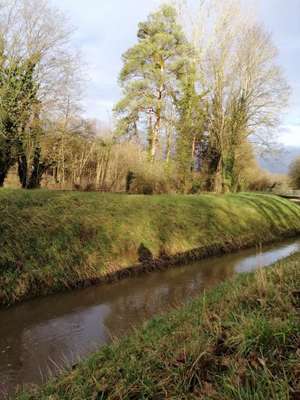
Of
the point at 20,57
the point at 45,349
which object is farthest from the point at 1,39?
the point at 45,349

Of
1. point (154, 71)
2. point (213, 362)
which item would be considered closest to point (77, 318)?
point (213, 362)

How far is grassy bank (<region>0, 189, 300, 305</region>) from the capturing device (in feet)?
22.0

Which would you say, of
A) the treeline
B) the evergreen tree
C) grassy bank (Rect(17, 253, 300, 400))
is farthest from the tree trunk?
grassy bank (Rect(17, 253, 300, 400))

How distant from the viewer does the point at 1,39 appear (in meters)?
15.3

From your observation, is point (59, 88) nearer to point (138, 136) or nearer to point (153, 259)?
point (138, 136)

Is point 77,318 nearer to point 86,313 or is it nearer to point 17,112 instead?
point 86,313

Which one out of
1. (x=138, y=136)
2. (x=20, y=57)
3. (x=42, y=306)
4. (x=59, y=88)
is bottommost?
(x=42, y=306)

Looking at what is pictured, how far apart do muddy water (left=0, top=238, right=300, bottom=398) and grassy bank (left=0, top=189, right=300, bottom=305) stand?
19.0 inches

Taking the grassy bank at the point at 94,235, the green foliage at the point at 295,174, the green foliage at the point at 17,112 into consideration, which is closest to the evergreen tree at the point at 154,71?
Answer: the green foliage at the point at 17,112

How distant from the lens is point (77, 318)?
5.68 meters

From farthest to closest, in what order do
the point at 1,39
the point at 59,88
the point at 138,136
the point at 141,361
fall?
the point at 138,136, the point at 59,88, the point at 1,39, the point at 141,361

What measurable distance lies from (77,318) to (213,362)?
372cm

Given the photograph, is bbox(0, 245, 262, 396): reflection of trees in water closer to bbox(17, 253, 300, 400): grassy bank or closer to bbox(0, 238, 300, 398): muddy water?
bbox(0, 238, 300, 398): muddy water

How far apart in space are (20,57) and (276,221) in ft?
49.2
